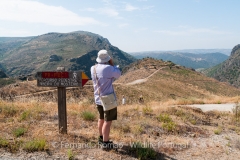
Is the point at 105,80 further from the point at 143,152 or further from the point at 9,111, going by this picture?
the point at 9,111

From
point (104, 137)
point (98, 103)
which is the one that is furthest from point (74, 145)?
point (98, 103)

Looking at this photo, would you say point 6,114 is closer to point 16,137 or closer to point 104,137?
point 16,137

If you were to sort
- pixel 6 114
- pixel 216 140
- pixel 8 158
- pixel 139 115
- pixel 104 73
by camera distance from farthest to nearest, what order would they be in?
pixel 139 115
pixel 6 114
pixel 216 140
pixel 104 73
pixel 8 158

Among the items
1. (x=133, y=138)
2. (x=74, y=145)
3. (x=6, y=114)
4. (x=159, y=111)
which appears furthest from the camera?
(x=159, y=111)

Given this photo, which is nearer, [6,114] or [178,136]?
[178,136]

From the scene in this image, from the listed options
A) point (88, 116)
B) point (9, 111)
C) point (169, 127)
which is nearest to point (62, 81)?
point (88, 116)

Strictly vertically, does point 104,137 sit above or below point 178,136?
above

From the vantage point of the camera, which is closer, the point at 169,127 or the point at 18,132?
the point at 18,132

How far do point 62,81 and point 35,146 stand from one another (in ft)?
5.23

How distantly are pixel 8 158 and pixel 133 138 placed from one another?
299 centimetres

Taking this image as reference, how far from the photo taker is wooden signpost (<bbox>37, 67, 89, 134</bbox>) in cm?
545

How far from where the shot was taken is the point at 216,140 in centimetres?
671

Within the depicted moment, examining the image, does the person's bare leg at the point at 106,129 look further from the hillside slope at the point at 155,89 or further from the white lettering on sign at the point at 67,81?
the hillside slope at the point at 155,89

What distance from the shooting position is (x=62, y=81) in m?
5.50
